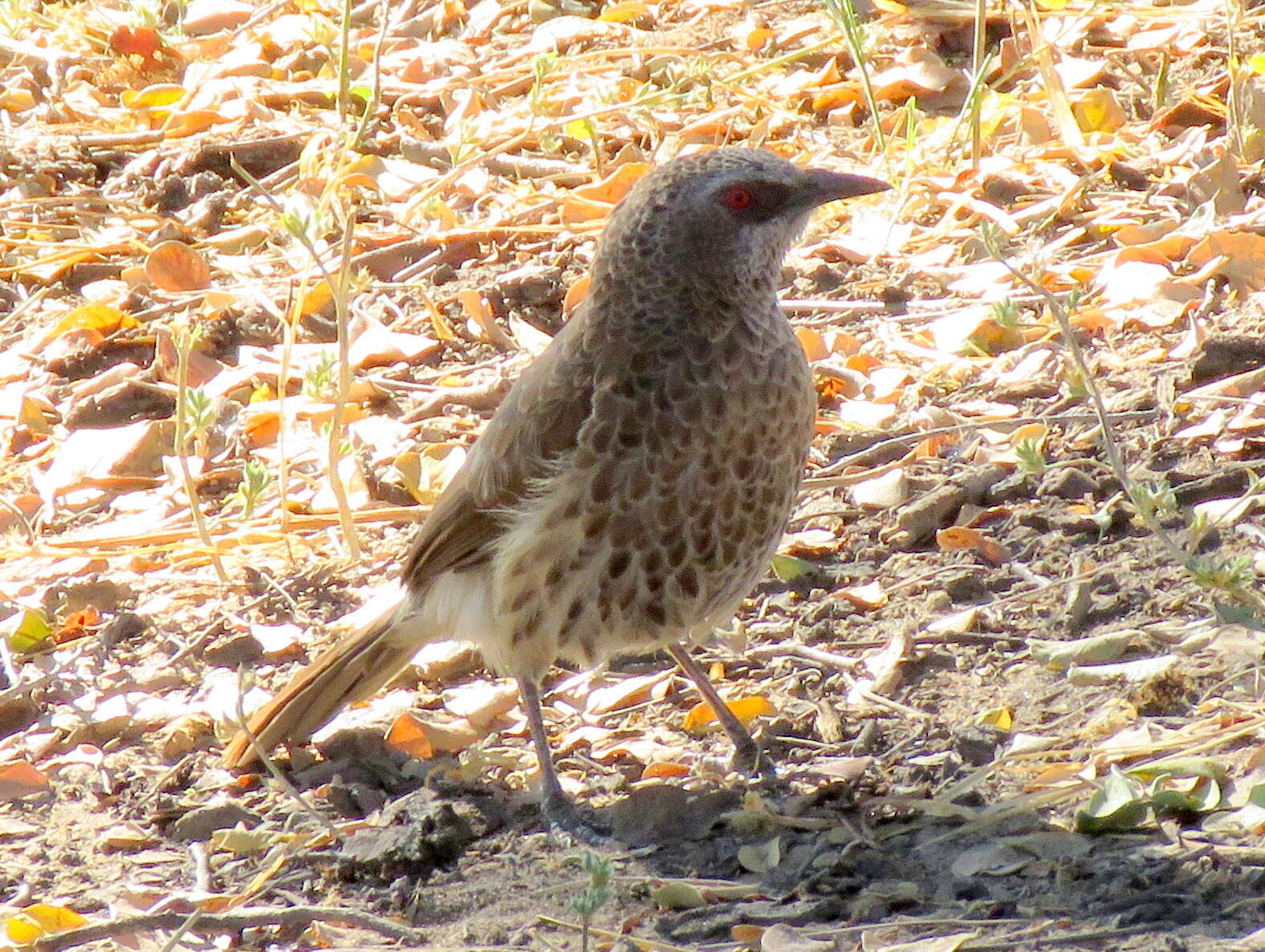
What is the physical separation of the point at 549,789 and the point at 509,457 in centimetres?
83

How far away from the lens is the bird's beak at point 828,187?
4.30 m

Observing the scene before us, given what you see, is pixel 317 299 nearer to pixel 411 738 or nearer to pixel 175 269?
pixel 175 269

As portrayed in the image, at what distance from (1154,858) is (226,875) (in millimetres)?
2084

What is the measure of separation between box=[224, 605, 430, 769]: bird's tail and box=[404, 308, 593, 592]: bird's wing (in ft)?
0.47

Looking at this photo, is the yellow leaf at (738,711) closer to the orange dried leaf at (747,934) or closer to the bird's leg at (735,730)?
the bird's leg at (735,730)

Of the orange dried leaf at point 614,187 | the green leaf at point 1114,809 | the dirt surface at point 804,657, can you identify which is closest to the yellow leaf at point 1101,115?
the dirt surface at point 804,657

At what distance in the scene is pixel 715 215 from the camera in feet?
13.9

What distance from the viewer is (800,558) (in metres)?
4.93

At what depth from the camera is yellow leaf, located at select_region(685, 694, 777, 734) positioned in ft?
14.7

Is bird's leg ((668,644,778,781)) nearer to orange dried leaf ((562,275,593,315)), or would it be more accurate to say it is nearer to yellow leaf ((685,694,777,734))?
yellow leaf ((685,694,777,734))

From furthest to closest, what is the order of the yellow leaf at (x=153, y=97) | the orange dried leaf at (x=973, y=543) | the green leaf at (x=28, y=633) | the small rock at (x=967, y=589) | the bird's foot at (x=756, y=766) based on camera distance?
the yellow leaf at (x=153, y=97), the green leaf at (x=28, y=633), the orange dried leaf at (x=973, y=543), the small rock at (x=967, y=589), the bird's foot at (x=756, y=766)

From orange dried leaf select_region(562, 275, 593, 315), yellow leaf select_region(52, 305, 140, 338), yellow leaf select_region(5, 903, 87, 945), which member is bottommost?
yellow leaf select_region(5, 903, 87, 945)

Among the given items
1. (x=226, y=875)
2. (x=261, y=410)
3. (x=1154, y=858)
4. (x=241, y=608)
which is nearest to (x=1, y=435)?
(x=261, y=410)

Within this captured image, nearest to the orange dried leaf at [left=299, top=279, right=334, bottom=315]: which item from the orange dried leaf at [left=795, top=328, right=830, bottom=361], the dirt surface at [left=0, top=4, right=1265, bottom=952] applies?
the dirt surface at [left=0, top=4, right=1265, bottom=952]
